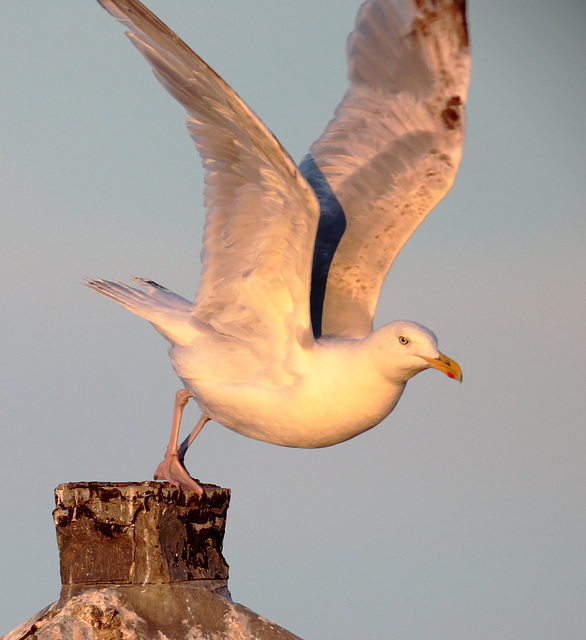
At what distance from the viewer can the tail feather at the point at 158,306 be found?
9.37 meters

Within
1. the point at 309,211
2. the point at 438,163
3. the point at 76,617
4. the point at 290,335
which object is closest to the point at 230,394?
the point at 290,335

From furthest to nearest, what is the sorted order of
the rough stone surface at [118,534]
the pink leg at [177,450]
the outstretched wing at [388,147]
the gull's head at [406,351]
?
the outstretched wing at [388,147] → the pink leg at [177,450] → the gull's head at [406,351] → the rough stone surface at [118,534]

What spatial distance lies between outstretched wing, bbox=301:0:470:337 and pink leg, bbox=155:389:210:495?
152cm

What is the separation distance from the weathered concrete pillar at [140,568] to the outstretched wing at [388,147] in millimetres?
3051

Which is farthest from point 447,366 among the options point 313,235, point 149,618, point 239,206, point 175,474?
point 149,618

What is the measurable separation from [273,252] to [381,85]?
9.21 feet

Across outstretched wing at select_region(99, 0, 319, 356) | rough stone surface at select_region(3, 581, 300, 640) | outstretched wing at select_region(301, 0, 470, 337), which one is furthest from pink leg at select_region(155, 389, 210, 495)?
outstretched wing at select_region(301, 0, 470, 337)

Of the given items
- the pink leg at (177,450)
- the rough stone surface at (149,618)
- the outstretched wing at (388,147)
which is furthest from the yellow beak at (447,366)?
the rough stone surface at (149,618)

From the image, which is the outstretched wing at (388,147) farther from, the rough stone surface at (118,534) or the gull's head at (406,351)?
the rough stone surface at (118,534)

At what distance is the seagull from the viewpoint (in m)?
7.93

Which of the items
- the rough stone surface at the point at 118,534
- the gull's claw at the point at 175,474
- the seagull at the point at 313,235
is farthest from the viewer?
the gull's claw at the point at 175,474

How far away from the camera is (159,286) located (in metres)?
10.2

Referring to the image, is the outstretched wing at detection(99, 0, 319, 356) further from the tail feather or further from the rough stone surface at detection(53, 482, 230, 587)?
the rough stone surface at detection(53, 482, 230, 587)

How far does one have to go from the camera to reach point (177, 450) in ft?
31.6
